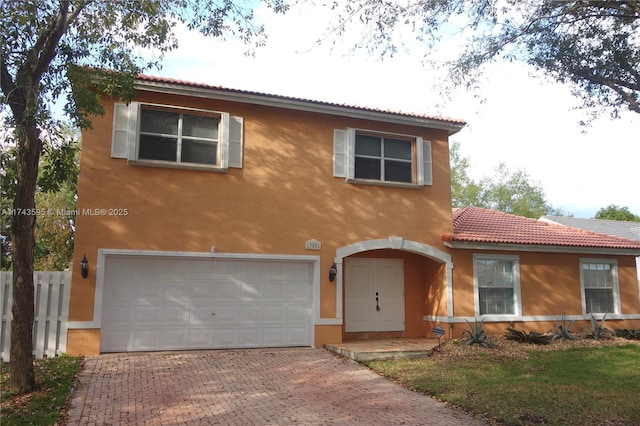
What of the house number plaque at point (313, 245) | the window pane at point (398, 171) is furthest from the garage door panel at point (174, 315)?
the window pane at point (398, 171)

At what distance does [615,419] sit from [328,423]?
3.95 metres

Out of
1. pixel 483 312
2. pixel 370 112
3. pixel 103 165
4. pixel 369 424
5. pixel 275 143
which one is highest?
pixel 370 112

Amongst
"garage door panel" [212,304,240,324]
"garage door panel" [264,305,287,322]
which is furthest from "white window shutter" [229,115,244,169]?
"garage door panel" [264,305,287,322]

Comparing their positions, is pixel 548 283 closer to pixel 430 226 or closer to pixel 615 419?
pixel 430 226

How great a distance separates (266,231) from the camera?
1193 centimetres

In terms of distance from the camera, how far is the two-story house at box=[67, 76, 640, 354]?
1091 cm

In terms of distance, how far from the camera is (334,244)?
12.5 m

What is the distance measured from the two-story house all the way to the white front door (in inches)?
1.5

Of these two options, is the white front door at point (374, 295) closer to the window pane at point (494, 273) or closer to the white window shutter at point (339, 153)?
the window pane at point (494, 273)

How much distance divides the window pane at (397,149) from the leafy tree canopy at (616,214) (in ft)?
110

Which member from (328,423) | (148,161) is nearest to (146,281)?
(148,161)

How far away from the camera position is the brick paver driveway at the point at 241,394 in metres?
6.86

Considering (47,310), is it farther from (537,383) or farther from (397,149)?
(537,383)

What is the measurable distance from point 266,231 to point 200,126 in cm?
293
